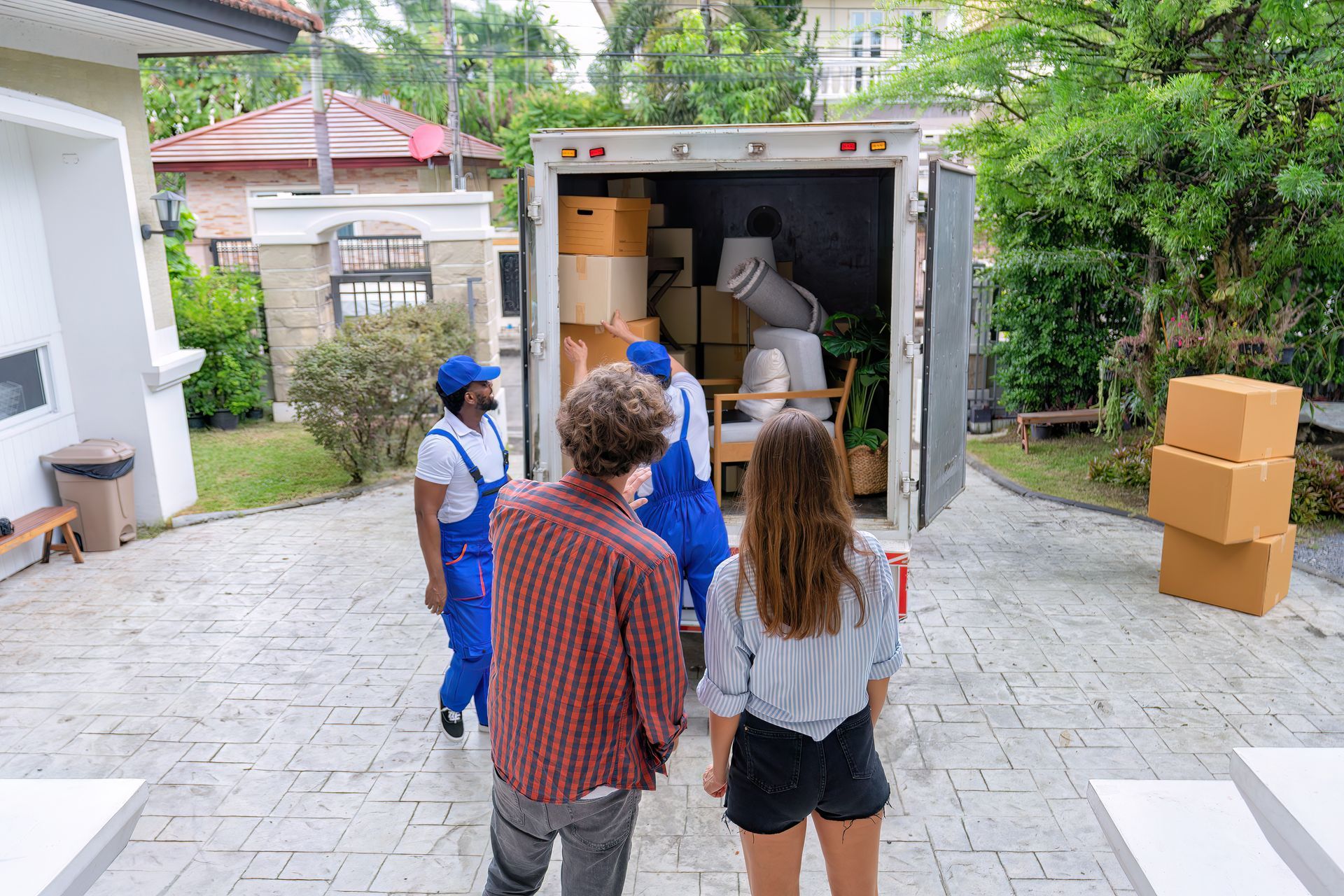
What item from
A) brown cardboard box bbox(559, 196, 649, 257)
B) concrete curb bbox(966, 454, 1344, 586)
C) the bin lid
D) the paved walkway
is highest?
brown cardboard box bbox(559, 196, 649, 257)

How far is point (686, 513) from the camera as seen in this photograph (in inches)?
175

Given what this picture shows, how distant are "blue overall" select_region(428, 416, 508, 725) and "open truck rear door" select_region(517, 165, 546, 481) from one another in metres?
0.88

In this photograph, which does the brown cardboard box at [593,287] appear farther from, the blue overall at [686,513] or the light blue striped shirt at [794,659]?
the light blue striped shirt at [794,659]

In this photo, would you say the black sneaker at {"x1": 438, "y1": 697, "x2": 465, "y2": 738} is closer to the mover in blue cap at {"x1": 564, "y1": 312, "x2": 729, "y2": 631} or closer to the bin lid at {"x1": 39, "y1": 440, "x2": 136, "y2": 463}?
the mover in blue cap at {"x1": 564, "y1": 312, "x2": 729, "y2": 631}

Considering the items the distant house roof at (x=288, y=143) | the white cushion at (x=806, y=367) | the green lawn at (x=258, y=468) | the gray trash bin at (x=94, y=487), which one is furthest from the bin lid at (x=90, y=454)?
the distant house roof at (x=288, y=143)

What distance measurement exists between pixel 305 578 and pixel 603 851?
472cm

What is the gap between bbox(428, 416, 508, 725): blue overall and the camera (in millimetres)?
4184

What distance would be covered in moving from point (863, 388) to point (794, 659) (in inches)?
146

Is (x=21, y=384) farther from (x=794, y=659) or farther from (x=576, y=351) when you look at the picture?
(x=794, y=659)

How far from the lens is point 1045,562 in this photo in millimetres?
7000

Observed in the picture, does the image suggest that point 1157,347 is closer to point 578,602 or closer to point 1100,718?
point 1100,718

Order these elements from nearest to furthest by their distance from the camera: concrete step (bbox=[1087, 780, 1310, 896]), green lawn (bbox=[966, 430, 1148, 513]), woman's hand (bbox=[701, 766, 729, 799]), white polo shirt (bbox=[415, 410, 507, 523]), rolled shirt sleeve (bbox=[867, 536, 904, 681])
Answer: concrete step (bbox=[1087, 780, 1310, 896]) < rolled shirt sleeve (bbox=[867, 536, 904, 681]) < woman's hand (bbox=[701, 766, 729, 799]) < white polo shirt (bbox=[415, 410, 507, 523]) < green lawn (bbox=[966, 430, 1148, 513])

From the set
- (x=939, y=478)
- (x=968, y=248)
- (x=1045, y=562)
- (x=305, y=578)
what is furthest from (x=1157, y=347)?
(x=305, y=578)

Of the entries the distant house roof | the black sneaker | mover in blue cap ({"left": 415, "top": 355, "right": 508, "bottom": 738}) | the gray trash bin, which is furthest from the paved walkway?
the distant house roof
